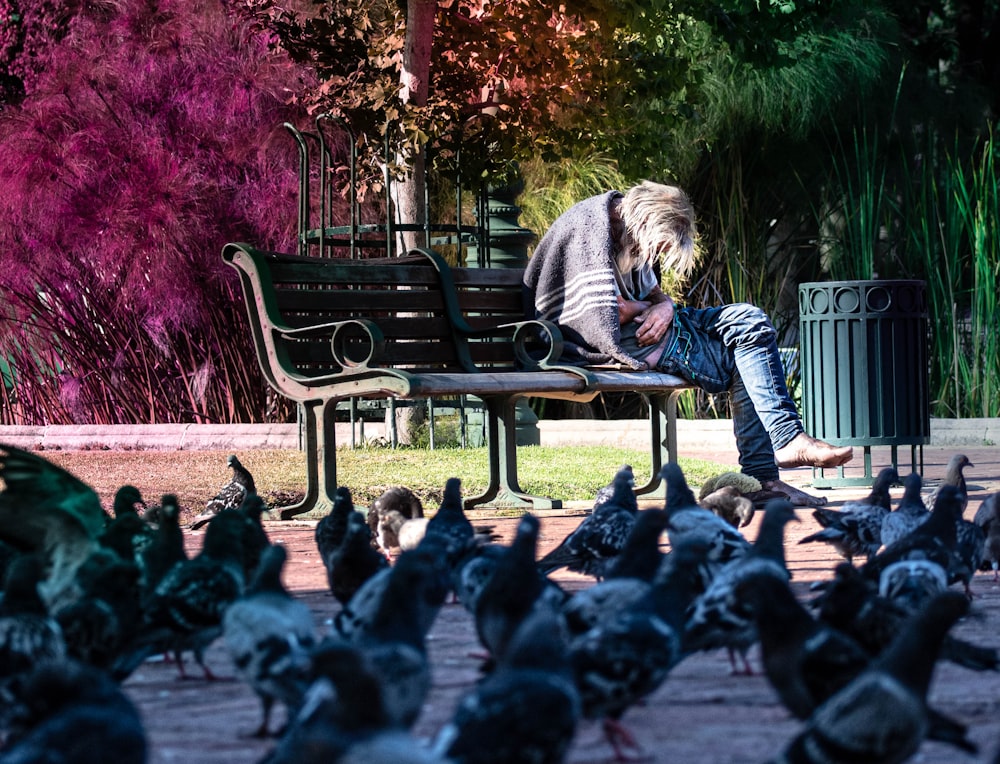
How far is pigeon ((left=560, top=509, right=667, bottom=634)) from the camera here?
3.44 metres

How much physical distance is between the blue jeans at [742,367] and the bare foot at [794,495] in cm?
11

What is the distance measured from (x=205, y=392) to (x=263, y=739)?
35.5ft

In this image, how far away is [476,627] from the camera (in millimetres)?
3836

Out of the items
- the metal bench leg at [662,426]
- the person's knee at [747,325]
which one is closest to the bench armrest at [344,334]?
the metal bench leg at [662,426]

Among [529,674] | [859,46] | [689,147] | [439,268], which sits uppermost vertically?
[859,46]

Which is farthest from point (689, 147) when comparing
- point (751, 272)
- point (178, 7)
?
point (178, 7)

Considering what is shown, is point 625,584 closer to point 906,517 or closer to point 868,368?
point 906,517

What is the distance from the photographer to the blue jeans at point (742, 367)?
25.3 feet

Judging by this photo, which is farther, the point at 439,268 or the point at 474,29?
the point at 474,29

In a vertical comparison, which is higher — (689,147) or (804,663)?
(689,147)

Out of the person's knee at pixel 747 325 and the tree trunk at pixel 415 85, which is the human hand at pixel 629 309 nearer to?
the person's knee at pixel 747 325

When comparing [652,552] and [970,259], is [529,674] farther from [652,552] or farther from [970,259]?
[970,259]

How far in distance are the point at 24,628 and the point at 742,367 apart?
5.32m

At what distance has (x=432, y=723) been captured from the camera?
326 centimetres
